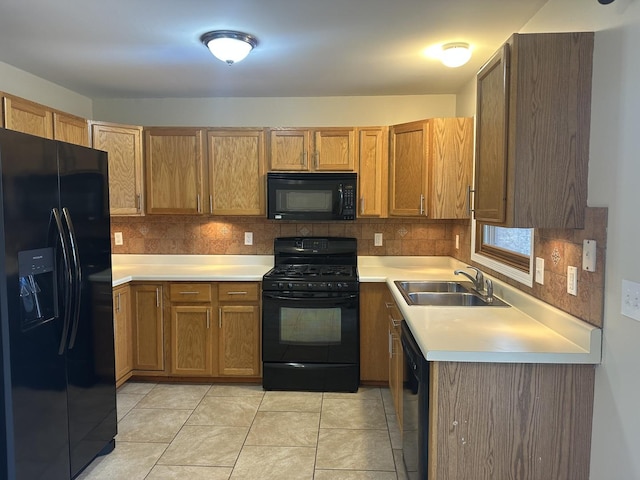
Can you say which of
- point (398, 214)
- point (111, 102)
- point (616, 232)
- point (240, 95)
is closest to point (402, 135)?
point (398, 214)

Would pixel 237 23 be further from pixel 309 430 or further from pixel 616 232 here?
pixel 309 430

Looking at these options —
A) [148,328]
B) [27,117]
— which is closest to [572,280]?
[148,328]

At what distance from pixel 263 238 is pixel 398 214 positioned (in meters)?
1.22

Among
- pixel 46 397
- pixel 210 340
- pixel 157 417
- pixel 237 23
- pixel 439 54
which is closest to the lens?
pixel 46 397

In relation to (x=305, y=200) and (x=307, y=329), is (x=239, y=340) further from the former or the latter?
(x=305, y=200)

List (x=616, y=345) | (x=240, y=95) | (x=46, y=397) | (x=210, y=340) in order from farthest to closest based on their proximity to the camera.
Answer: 1. (x=240, y=95)
2. (x=210, y=340)
3. (x=46, y=397)
4. (x=616, y=345)

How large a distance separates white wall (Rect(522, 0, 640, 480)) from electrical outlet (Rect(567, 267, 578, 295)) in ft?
0.65

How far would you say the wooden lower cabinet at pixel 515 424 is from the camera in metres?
1.54

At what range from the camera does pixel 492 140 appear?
5.96 ft

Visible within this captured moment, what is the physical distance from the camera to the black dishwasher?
161 cm

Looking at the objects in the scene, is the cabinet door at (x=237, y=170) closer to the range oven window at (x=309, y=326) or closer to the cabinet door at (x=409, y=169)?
the range oven window at (x=309, y=326)

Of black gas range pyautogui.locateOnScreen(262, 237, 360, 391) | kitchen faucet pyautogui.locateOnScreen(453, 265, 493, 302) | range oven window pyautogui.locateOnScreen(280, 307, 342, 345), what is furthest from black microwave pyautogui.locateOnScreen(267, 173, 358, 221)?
kitchen faucet pyautogui.locateOnScreen(453, 265, 493, 302)

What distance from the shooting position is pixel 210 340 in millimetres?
3227

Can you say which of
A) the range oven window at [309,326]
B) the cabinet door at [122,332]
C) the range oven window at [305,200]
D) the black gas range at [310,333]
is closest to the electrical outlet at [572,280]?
the black gas range at [310,333]
